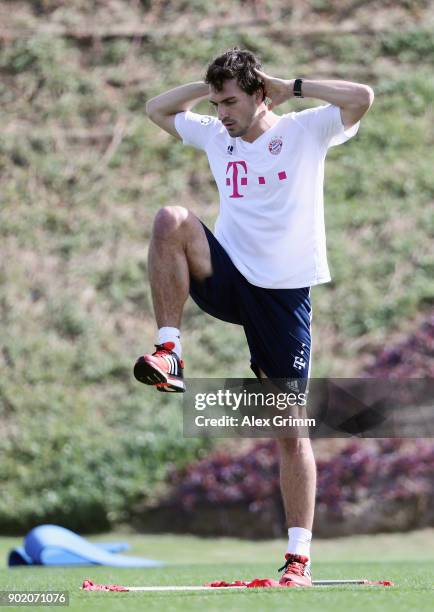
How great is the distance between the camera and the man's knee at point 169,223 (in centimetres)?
497

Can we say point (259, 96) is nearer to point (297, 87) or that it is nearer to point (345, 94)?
point (297, 87)

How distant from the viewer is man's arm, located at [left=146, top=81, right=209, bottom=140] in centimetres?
551

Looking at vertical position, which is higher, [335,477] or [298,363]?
[335,477]

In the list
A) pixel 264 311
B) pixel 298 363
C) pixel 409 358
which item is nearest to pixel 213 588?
pixel 298 363

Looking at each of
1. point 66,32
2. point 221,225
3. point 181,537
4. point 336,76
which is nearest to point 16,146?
point 66,32

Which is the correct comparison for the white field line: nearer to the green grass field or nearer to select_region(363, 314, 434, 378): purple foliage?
the green grass field

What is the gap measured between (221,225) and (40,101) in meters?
8.17

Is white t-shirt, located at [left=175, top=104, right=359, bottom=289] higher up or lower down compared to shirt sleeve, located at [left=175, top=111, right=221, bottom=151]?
lower down

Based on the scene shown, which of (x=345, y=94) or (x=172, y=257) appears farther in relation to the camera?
(x=345, y=94)

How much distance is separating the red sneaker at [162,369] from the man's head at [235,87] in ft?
3.26

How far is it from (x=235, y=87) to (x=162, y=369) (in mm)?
1251

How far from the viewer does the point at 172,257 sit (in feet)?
16.4

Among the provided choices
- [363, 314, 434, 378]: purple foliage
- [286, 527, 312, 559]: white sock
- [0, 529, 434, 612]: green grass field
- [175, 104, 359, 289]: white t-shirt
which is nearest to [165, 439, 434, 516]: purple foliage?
[0, 529, 434, 612]: green grass field

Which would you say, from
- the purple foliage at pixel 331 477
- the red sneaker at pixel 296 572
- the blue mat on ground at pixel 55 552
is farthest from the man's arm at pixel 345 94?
the purple foliage at pixel 331 477
